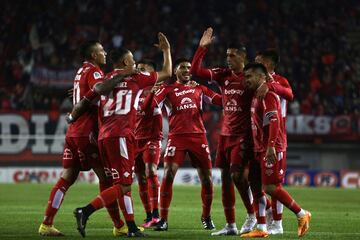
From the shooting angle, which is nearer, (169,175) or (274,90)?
(274,90)

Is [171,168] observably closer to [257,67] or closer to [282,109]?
[282,109]

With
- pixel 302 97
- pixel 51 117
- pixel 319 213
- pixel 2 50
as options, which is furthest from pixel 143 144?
pixel 2 50

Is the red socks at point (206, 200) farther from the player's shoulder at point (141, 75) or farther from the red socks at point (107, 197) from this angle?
the player's shoulder at point (141, 75)

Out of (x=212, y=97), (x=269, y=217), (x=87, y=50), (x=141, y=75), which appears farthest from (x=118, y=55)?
(x=269, y=217)

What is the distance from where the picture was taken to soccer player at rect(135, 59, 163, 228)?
14297 mm

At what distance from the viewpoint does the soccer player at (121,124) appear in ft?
37.0

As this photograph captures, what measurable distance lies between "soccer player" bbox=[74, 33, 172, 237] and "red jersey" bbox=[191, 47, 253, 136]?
108cm

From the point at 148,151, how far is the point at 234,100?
8.23 feet

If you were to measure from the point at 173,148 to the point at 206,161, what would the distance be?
56cm

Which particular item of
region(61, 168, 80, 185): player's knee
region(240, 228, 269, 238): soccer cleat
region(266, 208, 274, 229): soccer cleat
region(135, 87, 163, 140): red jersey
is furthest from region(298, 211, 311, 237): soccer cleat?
region(135, 87, 163, 140): red jersey

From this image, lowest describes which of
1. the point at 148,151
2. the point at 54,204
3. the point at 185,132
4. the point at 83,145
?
the point at 54,204

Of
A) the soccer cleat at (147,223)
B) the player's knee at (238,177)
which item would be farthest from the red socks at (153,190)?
the player's knee at (238,177)

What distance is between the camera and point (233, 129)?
40.9 ft

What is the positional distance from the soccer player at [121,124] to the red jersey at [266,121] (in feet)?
4.33
